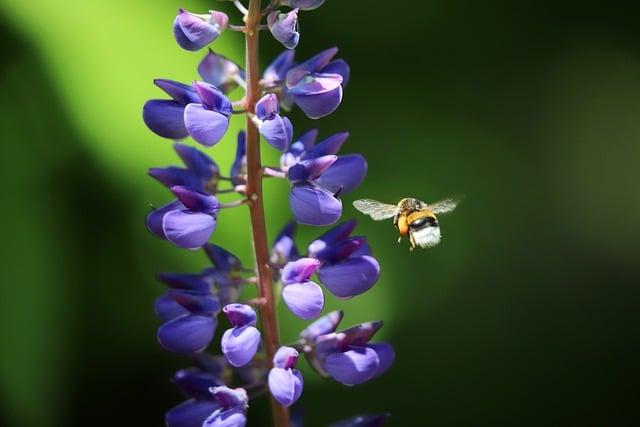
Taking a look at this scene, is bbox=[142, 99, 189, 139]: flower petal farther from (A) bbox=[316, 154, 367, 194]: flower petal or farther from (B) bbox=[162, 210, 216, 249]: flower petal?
(A) bbox=[316, 154, 367, 194]: flower petal

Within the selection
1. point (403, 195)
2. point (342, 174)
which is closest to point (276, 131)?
point (342, 174)

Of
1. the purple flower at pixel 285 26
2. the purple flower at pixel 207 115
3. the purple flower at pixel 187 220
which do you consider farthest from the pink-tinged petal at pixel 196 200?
the purple flower at pixel 285 26

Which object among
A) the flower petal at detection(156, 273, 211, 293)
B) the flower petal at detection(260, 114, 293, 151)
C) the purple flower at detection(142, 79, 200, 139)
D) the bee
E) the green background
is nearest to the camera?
the flower petal at detection(260, 114, 293, 151)

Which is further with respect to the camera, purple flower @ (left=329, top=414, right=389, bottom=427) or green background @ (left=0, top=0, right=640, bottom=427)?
green background @ (left=0, top=0, right=640, bottom=427)

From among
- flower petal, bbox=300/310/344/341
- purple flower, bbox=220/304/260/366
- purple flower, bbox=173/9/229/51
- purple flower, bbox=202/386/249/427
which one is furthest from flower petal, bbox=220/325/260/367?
purple flower, bbox=173/9/229/51

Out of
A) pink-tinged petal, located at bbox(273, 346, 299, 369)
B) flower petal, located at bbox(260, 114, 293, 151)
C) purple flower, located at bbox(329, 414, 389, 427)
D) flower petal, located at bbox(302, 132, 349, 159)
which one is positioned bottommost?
purple flower, located at bbox(329, 414, 389, 427)

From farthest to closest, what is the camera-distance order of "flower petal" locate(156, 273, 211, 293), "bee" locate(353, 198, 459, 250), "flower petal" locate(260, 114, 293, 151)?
"bee" locate(353, 198, 459, 250)
"flower petal" locate(156, 273, 211, 293)
"flower petal" locate(260, 114, 293, 151)

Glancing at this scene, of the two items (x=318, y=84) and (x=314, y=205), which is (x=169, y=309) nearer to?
(x=314, y=205)
